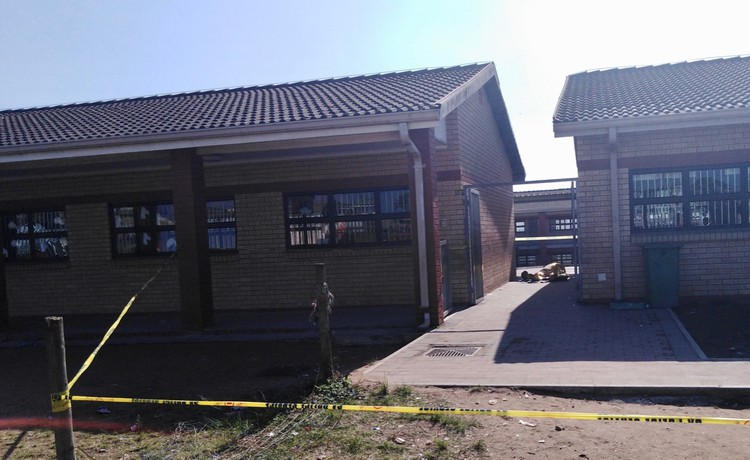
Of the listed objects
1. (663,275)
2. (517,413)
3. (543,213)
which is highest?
(543,213)

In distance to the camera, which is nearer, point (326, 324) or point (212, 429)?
→ point (212, 429)

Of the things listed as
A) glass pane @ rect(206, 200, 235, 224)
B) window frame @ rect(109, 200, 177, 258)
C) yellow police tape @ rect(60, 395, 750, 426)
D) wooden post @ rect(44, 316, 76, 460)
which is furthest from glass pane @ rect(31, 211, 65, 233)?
wooden post @ rect(44, 316, 76, 460)

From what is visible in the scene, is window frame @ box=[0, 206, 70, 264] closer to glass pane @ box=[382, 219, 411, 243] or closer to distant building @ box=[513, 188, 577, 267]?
glass pane @ box=[382, 219, 411, 243]

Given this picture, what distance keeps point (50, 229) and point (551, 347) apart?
40.5ft

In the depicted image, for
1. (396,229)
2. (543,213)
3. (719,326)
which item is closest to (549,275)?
(396,229)

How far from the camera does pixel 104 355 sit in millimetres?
9992

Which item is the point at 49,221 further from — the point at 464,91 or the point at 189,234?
the point at 464,91

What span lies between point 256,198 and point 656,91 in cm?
897

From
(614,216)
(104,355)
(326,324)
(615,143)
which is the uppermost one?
(615,143)

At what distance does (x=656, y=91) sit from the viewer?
42.9 ft

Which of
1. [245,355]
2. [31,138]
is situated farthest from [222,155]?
[245,355]

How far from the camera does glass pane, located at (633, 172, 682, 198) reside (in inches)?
453

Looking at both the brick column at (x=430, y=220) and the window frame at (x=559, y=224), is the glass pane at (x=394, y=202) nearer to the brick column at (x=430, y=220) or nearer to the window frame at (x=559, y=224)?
the brick column at (x=430, y=220)

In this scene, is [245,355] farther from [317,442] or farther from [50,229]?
[50,229]
